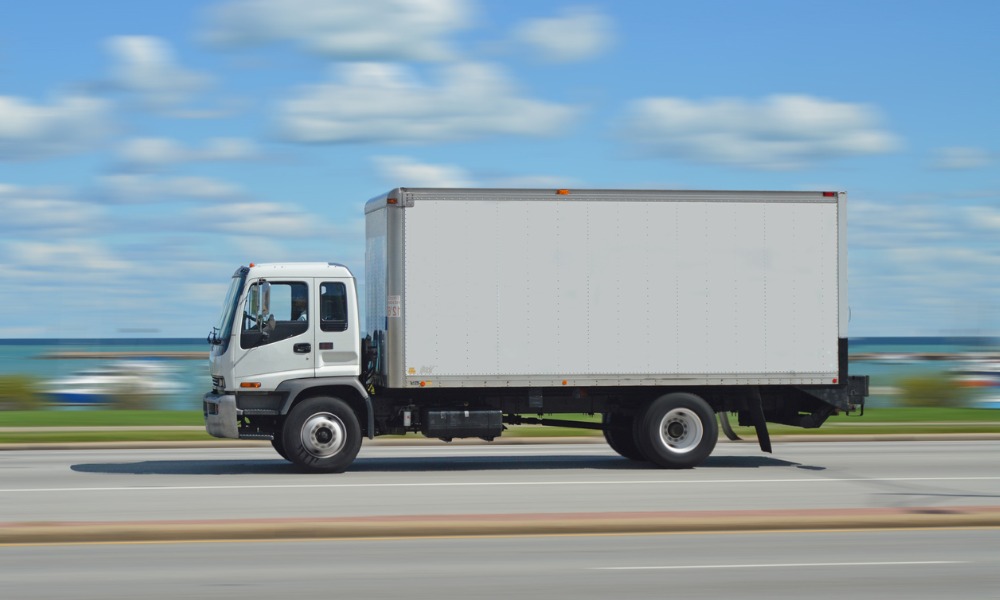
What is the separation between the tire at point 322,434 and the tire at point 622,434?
3.78 m

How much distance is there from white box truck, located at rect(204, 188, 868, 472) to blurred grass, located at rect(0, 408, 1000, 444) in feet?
20.0

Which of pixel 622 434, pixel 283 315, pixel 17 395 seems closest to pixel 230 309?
pixel 283 315

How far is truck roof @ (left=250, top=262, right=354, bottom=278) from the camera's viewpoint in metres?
17.2

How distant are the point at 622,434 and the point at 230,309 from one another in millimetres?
5964

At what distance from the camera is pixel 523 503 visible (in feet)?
45.4

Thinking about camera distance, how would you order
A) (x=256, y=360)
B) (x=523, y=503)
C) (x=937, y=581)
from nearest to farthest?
(x=937, y=581) < (x=523, y=503) < (x=256, y=360)

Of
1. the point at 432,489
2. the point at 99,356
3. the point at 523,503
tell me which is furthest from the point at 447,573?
the point at 99,356

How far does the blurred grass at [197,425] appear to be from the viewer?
24.2m

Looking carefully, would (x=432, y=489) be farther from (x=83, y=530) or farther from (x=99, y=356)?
(x=99, y=356)

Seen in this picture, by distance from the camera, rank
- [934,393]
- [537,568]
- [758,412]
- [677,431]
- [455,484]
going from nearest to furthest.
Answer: [537,568], [455,484], [677,431], [758,412], [934,393]

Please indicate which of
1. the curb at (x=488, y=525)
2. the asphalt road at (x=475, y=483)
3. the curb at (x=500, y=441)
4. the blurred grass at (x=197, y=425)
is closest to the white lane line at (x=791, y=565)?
the curb at (x=488, y=525)

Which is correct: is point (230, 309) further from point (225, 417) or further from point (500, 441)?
point (500, 441)

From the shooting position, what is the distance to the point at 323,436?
1708cm

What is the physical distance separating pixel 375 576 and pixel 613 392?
9.13 metres
